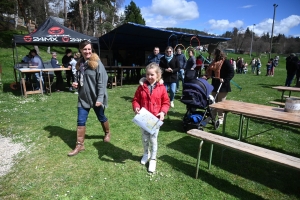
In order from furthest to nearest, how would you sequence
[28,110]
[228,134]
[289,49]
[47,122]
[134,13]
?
1. [289,49]
2. [134,13]
3. [28,110]
4. [47,122]
5. [228,134]

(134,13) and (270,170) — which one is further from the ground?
(134,13)

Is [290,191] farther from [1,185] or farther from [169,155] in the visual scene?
[1,185]

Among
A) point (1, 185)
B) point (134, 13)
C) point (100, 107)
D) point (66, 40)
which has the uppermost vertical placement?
point (134, 13)

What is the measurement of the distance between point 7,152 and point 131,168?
7.83ft

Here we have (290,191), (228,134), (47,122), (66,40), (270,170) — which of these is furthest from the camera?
(66,40)

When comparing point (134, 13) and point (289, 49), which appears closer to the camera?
point (134, 13)

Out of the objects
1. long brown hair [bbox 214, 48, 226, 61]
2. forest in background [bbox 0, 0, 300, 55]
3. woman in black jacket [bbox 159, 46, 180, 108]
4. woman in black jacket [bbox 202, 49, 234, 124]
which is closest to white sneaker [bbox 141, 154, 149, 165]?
woman in black jacket [bbox 202, 49, 234, 124]

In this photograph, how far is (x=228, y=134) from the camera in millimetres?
4570

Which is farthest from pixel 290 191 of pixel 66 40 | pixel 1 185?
pixel 66 40

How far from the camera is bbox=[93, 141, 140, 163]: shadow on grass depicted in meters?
3.43

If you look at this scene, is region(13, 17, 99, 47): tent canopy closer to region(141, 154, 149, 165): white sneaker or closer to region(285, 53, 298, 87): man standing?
region(141, 154, 149, 165): white sneaker

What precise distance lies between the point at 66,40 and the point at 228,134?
24.4 ft

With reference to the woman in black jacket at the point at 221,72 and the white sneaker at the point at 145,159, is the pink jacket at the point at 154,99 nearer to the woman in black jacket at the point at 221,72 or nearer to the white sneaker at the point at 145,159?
the white sneaker at the point at 145,159

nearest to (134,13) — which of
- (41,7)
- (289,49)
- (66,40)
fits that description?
(41,7)
